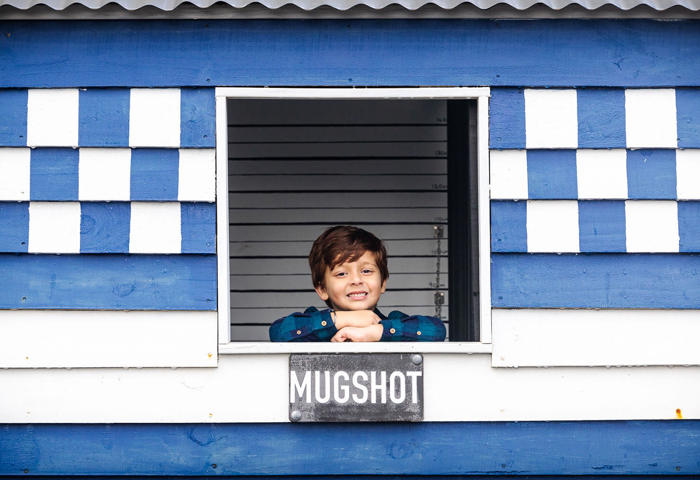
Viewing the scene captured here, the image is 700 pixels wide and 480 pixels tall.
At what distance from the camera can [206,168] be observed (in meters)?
3.98

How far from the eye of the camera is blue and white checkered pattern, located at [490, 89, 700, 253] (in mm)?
4004

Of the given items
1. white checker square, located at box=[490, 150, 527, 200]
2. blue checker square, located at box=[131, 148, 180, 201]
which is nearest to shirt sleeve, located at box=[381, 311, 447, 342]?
white checker square, located at box=[490, 150, 527, 200]

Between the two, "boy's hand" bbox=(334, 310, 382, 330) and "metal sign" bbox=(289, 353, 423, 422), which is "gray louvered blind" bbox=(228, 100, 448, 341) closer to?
"boy's hand" bbox=(334, 310, 382, 330)

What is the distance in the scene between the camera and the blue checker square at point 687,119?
4016 millimetres

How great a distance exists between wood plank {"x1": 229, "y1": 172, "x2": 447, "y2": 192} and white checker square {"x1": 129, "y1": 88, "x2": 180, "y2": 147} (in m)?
2.02

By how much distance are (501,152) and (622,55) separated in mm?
688

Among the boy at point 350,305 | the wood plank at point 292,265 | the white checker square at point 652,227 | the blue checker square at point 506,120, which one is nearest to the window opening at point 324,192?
the wood plank at point 292,265

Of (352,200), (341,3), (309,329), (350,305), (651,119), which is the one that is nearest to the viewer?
(341,3)

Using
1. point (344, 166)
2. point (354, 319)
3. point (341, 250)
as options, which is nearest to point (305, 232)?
point (344, 166)

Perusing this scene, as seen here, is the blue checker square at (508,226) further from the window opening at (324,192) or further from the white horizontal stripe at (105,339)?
the window opening at (324,192)

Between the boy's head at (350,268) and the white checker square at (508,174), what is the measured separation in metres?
0.75

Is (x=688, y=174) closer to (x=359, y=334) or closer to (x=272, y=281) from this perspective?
(x=359, y=334)

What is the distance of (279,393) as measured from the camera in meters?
3.98

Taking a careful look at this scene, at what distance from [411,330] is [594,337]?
2.62 ft
